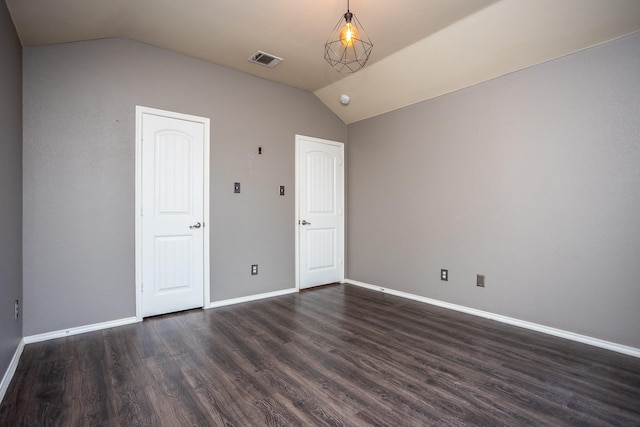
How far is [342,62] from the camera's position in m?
3.62

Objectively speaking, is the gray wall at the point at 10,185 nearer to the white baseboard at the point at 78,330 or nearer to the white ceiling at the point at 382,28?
the white baseboard at the point at 78,330

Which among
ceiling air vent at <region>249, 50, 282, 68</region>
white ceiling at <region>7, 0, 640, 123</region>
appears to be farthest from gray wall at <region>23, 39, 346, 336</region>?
ceiling air vent at <region>249, 50, 282, 68</region>

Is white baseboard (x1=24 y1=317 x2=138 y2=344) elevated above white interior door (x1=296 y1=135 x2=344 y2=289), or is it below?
below

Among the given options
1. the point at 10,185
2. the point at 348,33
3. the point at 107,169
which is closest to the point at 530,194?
the point at 348,33

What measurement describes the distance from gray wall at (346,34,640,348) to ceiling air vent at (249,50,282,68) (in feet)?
5.23

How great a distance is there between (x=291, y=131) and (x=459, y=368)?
3.25 m

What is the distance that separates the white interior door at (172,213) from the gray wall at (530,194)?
2335 millimetres

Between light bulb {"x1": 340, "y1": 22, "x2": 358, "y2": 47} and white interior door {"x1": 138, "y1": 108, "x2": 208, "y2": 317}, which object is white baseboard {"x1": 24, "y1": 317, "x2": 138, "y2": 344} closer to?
white interior door {"x1": 138, "y1": 108, "x2": 208, "y2": 317}

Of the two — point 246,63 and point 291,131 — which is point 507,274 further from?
point 246,63

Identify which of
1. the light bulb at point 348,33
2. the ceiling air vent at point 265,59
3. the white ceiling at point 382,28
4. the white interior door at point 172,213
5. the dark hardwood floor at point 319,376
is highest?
the ceiling air vent at point 265,59

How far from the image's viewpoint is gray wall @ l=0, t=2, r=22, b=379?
2060mm

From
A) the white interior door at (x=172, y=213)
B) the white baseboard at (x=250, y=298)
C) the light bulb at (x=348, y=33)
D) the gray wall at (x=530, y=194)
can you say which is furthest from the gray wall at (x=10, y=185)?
the gray wall at (x=530, y=194)

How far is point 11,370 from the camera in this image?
2.15 m

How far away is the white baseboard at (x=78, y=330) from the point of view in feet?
8.77
